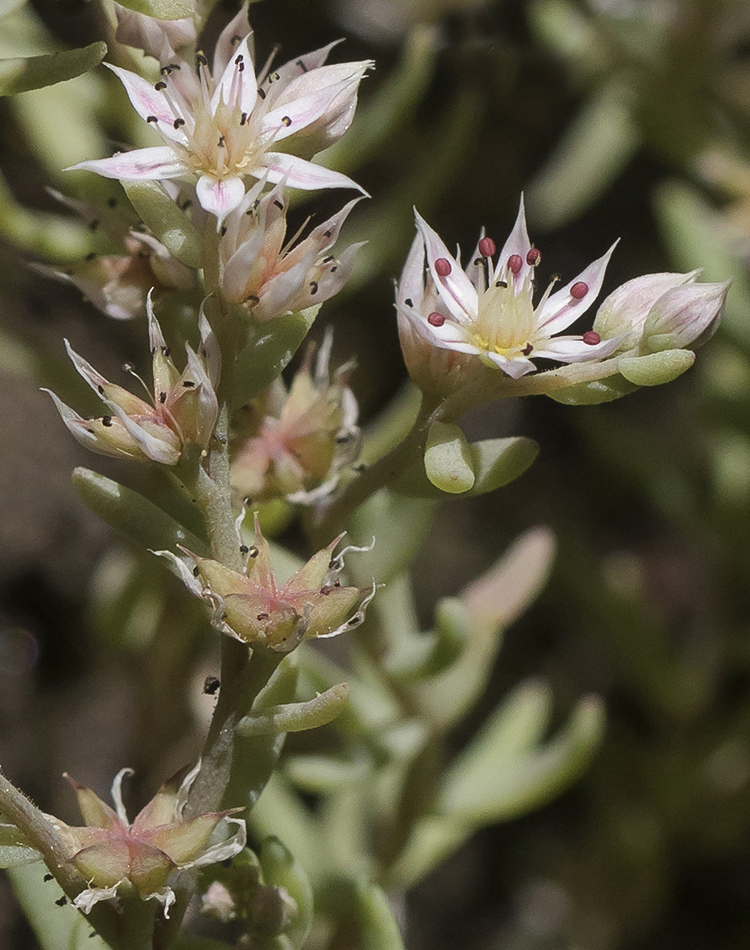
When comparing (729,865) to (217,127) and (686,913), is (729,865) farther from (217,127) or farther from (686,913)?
(217,127)

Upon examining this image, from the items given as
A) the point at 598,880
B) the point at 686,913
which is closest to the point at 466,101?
the point at 598,880

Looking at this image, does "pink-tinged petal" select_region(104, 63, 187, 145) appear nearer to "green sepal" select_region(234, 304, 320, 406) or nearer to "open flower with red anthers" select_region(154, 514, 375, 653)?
"green sepal" select_region(234, 304, 320, 406)

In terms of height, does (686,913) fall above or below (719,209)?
below

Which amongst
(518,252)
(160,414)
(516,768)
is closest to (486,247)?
(518,252)

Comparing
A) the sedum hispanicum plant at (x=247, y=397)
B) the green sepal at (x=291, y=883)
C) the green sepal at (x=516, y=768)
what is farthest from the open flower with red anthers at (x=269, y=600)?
the green sepal at (x=516, y=768)

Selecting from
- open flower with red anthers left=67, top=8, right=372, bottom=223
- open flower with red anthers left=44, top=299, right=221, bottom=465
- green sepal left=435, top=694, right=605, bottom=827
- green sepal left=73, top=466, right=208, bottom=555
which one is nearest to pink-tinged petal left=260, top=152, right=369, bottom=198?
open flower with red anthers left=67, top=8, right=372, bottom=223

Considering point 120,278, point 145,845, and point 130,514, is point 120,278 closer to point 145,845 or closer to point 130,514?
point 130,514
